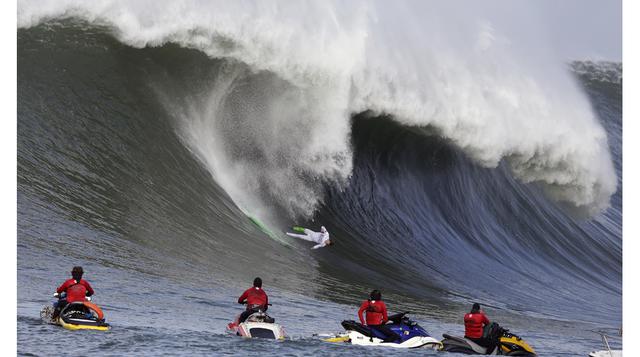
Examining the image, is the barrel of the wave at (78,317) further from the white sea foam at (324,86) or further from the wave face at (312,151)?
the white sea foam at (324,86)

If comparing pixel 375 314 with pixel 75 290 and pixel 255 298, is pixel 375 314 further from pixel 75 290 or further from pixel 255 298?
pixel 75 290

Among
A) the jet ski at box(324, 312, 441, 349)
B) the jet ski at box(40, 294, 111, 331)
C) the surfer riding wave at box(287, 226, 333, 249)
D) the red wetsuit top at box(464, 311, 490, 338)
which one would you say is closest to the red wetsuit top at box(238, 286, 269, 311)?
the jet ski at box(324, 312, 441, 349)

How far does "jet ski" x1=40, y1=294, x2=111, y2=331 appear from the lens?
10.2m

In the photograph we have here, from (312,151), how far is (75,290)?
9.04 m

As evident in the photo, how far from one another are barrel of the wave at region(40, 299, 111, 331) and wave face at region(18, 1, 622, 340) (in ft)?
8.30

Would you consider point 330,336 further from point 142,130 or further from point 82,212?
point 142,130

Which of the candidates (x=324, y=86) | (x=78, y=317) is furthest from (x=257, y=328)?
(x=324, y=86)

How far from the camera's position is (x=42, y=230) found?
43.0 feet

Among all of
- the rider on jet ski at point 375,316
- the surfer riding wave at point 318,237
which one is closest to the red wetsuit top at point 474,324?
the rider on jet ski at point 375,316

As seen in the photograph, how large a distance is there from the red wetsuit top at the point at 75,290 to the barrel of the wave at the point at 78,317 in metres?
0.08

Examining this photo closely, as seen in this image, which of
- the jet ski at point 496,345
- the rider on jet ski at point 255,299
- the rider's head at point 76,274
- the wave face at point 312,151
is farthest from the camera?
the wave face at point 312,151

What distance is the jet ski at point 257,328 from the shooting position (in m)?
10.8
